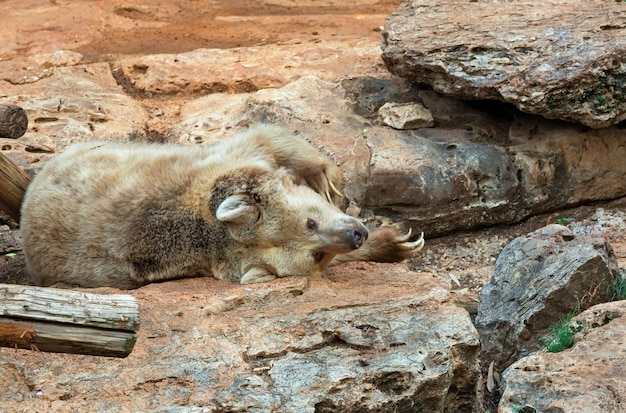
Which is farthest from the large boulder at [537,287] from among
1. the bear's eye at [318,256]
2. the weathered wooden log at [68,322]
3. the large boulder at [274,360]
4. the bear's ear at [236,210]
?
the weathered wooden log at [68,322]

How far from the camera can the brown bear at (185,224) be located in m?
6.21

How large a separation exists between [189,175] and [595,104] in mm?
3094

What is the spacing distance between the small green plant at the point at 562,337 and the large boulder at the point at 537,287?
0.50 ft

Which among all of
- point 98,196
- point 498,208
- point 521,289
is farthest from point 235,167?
point 498,208

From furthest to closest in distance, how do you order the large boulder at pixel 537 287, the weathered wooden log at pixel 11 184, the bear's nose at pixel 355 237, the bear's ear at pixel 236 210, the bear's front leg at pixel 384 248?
the weathered wooden log at pixel 11 184 < the bear's front leg at pixel 384 248 < the bear's ear at pixel 236 210 < the bear's nose at pixel 355 237 < the large boulder at pixel 537 287

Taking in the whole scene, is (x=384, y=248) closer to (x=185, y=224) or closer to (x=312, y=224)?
(x=312, y=224)

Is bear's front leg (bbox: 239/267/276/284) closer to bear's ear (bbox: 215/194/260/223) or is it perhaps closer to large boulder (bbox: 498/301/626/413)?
bear's ear (bbox: 215/194/260/223)

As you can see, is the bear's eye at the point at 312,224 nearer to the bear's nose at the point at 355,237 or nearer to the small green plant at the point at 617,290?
the bear's nose at the point at 355,237

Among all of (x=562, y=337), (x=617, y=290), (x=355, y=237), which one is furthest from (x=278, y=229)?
(x=617, y=290)

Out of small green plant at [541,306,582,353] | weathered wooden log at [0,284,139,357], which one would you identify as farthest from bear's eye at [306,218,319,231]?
weathered wooden log at [0,284,139,357]

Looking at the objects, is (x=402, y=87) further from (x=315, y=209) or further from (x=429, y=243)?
(x=315, y=209)

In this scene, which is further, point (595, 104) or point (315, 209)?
point (595, 104)

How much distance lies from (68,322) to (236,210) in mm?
1885

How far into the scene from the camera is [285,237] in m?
6.25
